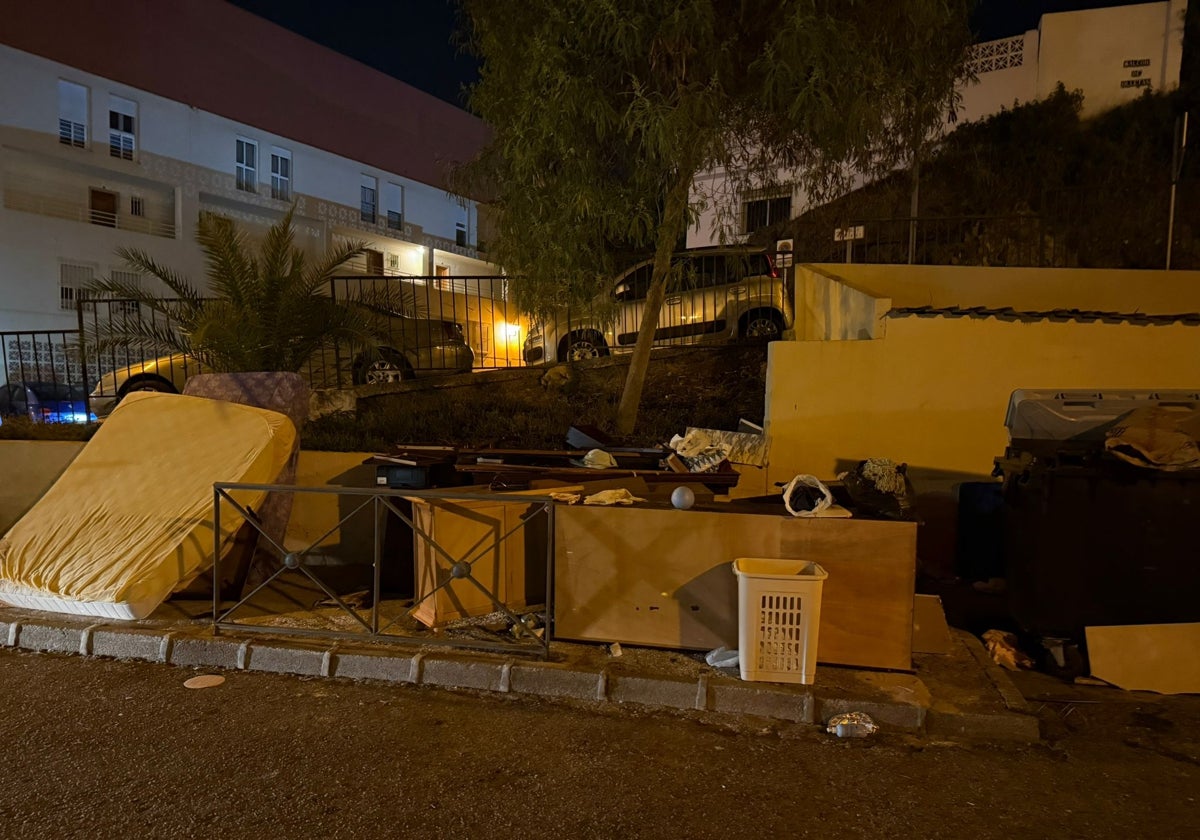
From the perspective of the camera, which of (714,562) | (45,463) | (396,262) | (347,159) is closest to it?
(714,562)

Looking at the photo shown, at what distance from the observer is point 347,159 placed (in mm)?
23375

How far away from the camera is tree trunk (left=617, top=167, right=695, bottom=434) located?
25.4ft

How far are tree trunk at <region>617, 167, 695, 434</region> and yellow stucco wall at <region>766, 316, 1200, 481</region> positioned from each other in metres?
1.52

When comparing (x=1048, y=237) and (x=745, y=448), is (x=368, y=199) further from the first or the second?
(x=745, y=448)

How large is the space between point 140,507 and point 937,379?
699 centimetres

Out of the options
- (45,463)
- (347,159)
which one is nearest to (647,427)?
(45,463)

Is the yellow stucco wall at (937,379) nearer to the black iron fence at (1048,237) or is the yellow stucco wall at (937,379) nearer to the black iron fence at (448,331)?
the black iron fence at (448,331)

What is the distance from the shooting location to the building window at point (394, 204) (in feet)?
82.7

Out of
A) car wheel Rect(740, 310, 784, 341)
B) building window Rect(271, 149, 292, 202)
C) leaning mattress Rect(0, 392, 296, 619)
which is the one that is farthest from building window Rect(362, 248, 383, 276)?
leaning mattress Rect(0, 392, 296, 619)

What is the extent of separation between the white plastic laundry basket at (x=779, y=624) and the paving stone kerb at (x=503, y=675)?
0.33 feet

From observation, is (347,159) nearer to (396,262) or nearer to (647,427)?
(396,262)

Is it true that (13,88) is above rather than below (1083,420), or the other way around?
above

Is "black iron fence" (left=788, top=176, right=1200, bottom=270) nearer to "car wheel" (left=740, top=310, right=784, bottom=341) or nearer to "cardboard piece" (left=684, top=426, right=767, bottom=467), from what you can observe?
"car wheel" (left=740, top=310, right=784, bottom=341)

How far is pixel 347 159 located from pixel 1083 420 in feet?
74.2
